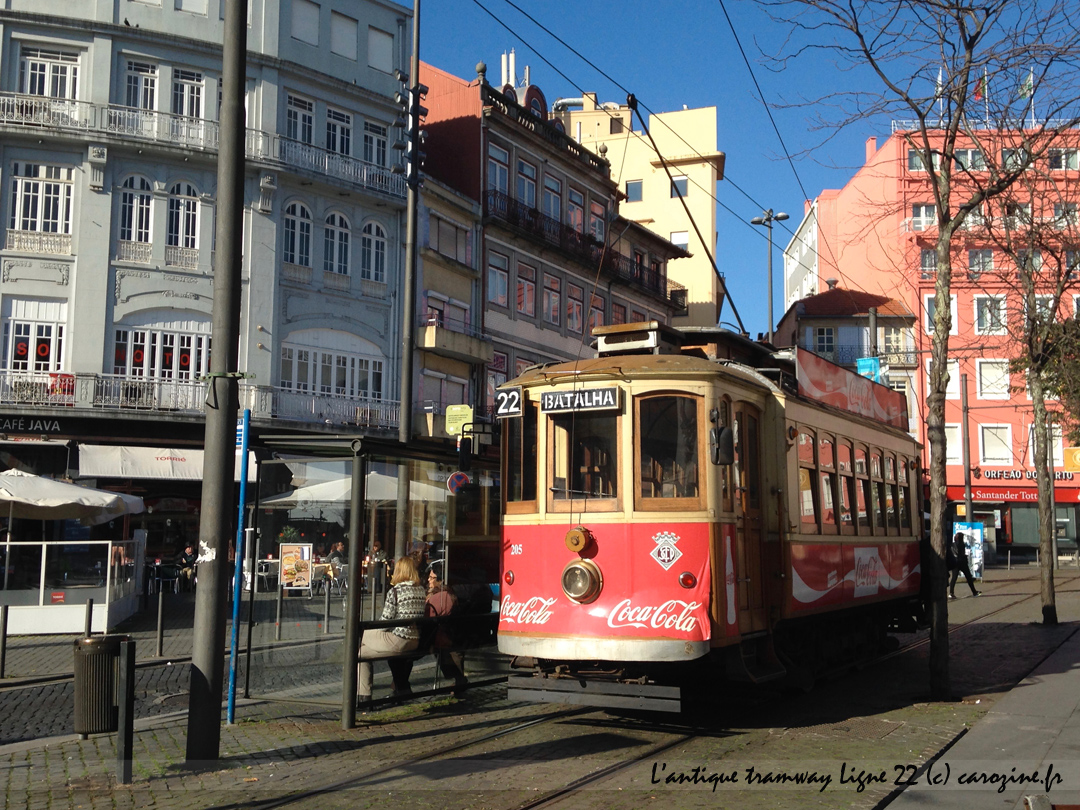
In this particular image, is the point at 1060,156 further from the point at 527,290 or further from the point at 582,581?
the point at 527,290

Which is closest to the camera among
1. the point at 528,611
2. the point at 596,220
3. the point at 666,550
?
the point at 666,550

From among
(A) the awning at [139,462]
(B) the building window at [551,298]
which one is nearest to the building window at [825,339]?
(B) the building window at [551,298]

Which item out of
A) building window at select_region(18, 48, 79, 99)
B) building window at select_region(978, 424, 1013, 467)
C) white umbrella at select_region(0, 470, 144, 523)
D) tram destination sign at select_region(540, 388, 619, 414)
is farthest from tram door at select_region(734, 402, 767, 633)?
building window at select_region(978, 424, 1013, 467)

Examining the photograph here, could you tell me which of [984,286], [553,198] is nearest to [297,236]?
[553,198]

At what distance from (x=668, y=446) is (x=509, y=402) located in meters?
1.66

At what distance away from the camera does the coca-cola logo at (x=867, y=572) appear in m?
13.0

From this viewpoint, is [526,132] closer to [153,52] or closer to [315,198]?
[315,198]

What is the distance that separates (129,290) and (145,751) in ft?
74.5

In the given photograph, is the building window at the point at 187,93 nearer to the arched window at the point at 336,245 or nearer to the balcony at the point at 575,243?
the arched window at the point at 336,245

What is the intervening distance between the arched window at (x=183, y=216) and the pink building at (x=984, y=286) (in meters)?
16.6

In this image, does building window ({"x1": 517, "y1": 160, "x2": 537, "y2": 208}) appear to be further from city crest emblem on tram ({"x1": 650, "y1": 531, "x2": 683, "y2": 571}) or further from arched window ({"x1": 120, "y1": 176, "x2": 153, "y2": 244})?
city crest emblem on tram ({"x1": 650, "y1": 531, "x2": 683, "y2": 571})

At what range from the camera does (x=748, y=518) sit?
33.2 ft

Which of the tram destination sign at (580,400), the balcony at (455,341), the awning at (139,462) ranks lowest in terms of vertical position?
the tram destination sign at (580,400)

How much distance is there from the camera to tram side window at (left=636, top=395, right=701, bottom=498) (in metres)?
9.52
